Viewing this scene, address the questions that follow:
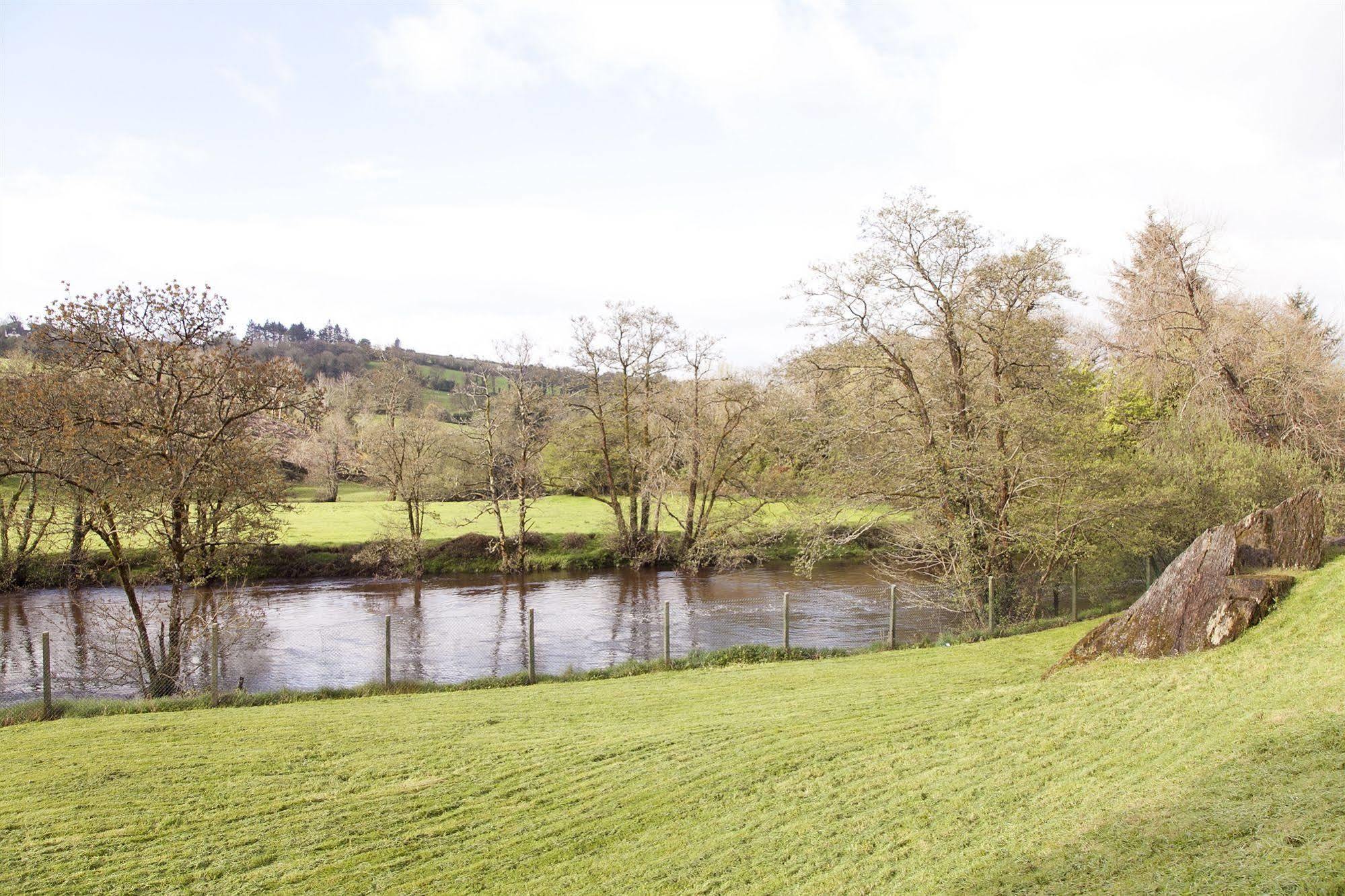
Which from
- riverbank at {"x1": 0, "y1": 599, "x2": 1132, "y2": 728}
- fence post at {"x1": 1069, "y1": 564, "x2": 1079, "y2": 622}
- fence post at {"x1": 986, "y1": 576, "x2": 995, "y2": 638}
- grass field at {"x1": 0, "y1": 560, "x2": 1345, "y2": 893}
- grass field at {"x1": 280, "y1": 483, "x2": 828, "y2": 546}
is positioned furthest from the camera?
grass field at {"x1": 280, "y1": 483, "x2": 828, "y2": 546}

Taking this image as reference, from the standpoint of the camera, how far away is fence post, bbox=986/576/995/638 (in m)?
19.5

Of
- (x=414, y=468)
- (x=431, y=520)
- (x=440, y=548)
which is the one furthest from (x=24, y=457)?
(x=431, y=520)

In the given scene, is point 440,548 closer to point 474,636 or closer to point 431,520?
point 431,520

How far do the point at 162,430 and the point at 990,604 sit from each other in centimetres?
1822

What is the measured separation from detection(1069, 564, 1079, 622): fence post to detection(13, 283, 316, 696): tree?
724 inches

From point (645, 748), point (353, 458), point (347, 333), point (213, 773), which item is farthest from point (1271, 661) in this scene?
point (347, 333)

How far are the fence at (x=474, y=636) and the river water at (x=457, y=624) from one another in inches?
3.1

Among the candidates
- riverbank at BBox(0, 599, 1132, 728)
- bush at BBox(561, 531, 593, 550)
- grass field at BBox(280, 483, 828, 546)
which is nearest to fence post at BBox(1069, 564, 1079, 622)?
riverbank at BBox(0, 599, 1132, 728)

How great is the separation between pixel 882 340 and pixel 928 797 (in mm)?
16093

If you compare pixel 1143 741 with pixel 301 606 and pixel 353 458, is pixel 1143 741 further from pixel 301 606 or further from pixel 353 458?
pixel 353 458

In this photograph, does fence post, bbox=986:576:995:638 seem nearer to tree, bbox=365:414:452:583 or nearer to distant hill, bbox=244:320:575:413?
tree, bbox=365:414:452:583

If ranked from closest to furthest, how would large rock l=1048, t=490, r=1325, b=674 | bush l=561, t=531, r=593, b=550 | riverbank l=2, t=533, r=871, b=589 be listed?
1. large rock l=1048, t=490, r=1325, b=674
2. riverbank l=2, t=533, r=871, b=589
3. bush l=561, t=531, r=593, b=550

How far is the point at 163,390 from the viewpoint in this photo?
18.4 metres

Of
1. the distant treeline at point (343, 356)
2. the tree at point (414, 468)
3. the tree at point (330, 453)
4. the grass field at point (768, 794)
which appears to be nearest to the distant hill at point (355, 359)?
the distant treeline at point (343, 356)
